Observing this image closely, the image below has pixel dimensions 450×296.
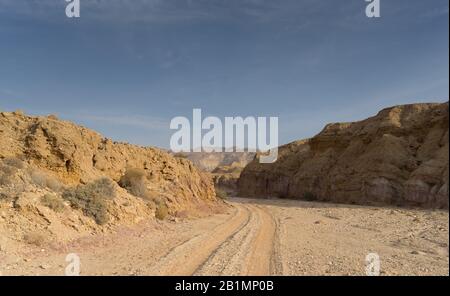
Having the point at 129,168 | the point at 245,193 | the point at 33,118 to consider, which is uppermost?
the point at 33,118

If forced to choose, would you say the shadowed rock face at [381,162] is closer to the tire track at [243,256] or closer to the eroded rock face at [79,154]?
the eroded rock face at [79,154]

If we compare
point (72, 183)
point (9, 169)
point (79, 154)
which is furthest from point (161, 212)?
point (9, 169)

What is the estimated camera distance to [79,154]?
1650cm

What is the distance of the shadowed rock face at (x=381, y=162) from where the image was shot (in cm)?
3164

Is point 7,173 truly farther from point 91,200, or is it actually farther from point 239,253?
point 239,253

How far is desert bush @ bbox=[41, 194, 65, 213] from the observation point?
11680mm

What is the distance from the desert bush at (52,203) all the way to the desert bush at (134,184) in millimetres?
6290

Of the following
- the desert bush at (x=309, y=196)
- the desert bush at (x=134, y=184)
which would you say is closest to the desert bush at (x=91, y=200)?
the desert bush at (x=134, y=184)

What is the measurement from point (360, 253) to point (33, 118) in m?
15.3

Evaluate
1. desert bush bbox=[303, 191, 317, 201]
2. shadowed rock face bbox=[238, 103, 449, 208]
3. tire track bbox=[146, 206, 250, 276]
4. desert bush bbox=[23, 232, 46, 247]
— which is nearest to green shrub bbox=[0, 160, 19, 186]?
desert bush bbox=[23, 232, 46, 247]

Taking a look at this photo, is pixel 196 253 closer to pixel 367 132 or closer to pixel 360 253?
pixel 360 253

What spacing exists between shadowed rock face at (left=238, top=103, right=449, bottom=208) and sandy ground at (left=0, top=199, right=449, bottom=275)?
17252mm

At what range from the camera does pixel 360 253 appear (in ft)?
34.8
